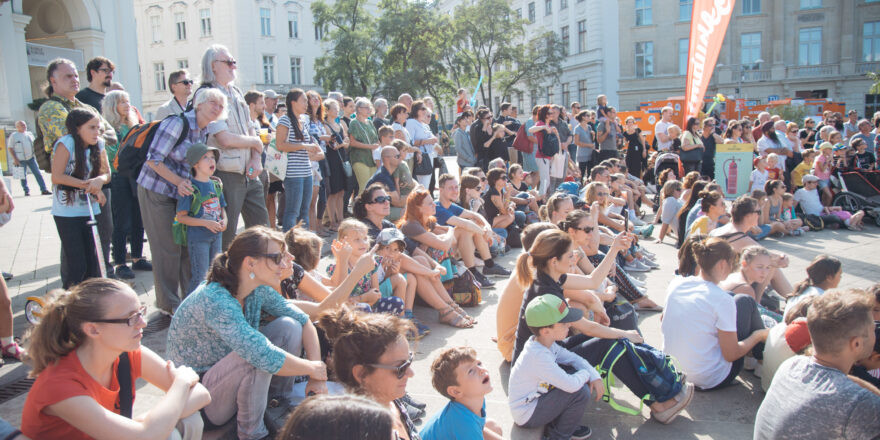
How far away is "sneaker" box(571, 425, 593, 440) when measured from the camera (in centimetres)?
328

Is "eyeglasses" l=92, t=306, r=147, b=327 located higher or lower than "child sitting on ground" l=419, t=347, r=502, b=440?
higher

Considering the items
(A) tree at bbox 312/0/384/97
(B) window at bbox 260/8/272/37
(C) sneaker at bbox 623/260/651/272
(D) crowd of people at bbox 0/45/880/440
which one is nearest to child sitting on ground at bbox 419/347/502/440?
(D) crowd of people at bbox 0/45/880/440

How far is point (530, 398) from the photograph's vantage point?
10.6ft

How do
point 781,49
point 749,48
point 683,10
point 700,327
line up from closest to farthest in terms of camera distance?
point 700,327
point 781,49
point 749,48
point 683,10

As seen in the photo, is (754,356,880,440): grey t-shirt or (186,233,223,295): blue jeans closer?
(754,356,880,440): grey t-shirt

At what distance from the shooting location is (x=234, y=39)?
43.8 metres

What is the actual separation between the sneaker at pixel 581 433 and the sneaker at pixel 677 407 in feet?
1.48

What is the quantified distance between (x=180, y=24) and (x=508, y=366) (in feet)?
162

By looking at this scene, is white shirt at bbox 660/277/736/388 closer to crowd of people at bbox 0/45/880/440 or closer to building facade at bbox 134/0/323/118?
crowd of people at bbox 0/45/880/440

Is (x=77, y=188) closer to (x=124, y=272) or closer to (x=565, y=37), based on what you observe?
(x=124, y=272)

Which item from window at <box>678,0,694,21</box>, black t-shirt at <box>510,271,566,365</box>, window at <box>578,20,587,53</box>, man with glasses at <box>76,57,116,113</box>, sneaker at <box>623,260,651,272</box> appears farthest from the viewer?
window at <box>578,20,587,53</box>

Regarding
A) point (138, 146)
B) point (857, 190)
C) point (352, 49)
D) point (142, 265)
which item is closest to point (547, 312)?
point (138, 146)

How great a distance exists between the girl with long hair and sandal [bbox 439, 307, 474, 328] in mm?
2881

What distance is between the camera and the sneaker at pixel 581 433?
10.8 feet
